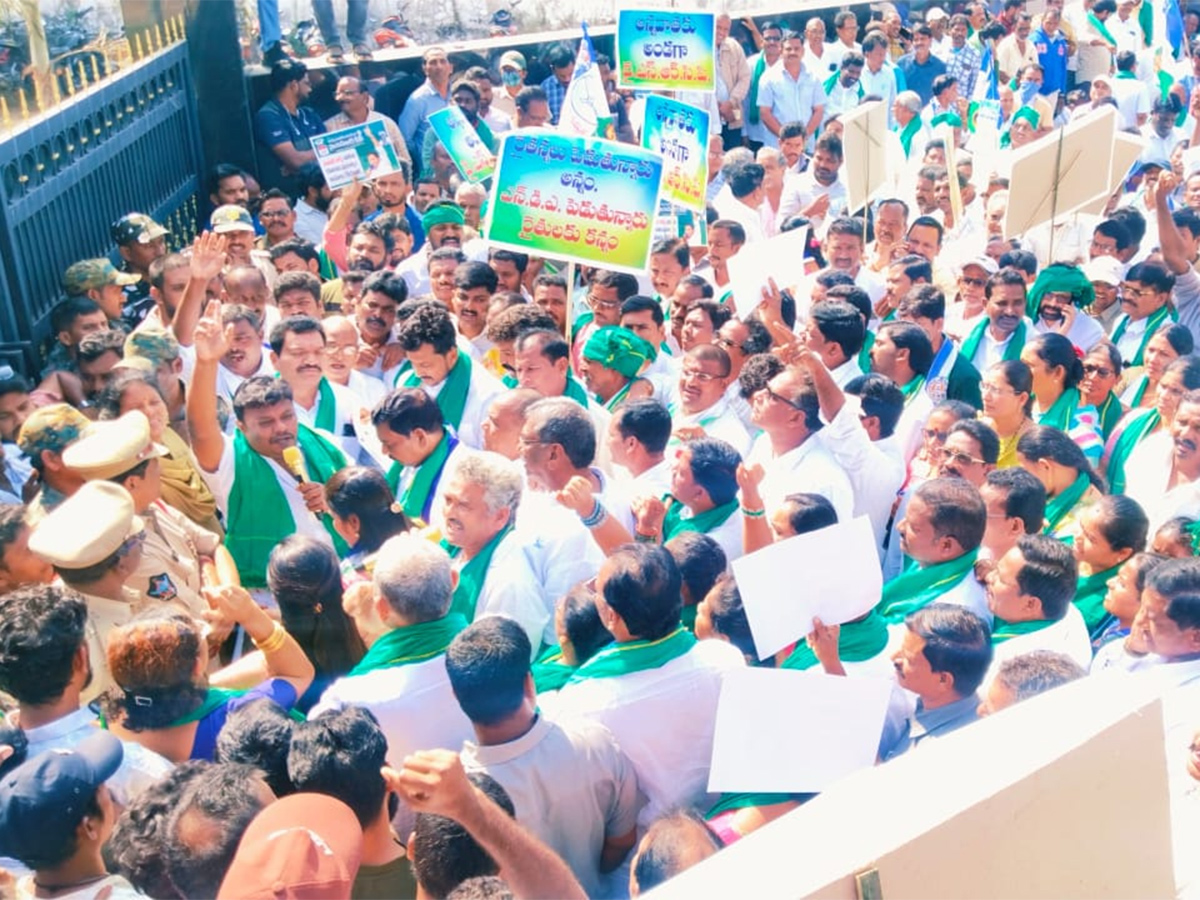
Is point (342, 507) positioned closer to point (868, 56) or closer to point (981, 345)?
point (981, 345)

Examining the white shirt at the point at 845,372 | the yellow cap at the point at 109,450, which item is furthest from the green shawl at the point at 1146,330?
the yellow cap at the point at 109,450

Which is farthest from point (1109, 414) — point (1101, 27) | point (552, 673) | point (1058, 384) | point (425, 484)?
point (1101, 27)

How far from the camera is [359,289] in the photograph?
23.0 ft

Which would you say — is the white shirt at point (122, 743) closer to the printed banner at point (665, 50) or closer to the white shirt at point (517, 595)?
the white shirt at point (517, 595)

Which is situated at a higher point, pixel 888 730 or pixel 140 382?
pixel 140 382

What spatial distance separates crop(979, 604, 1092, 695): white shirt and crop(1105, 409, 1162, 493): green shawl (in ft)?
5.35

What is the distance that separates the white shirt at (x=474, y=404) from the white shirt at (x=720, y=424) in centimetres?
82

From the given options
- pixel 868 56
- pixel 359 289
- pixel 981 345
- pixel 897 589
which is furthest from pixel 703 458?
pixel 868 56

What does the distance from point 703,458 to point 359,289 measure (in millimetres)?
3335

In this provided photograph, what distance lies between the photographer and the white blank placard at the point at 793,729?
9.09ft

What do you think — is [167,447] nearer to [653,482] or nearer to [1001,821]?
[653,482]

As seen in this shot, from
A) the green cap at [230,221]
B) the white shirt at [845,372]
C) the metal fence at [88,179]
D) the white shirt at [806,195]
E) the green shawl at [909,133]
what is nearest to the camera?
the white shirt at [845,372]

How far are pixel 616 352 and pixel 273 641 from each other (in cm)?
259

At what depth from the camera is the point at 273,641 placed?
135 inches
